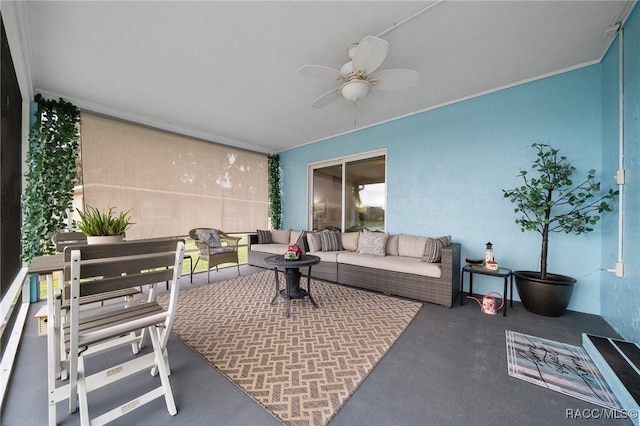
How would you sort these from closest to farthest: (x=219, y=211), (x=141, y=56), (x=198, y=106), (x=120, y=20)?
(x=120, y=20) < (x=141, y=56) < (x=198, y=106) < (x=219, y=211)

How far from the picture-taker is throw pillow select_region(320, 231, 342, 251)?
173 inches

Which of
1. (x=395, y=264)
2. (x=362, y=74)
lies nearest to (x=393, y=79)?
(x=362, y=74)

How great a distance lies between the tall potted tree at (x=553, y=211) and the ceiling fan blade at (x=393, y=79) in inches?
69.1

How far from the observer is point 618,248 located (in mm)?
2250

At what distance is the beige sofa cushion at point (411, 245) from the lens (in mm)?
3752

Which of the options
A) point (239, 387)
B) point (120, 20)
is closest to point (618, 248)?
point (239, 387)

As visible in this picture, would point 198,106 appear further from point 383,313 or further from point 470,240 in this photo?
point 470,240

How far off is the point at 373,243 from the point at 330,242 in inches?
32.3

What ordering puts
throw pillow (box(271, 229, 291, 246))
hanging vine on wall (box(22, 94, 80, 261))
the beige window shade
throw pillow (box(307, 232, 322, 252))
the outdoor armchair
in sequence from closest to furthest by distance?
hanging vine on wall (box(22, 94, 80, 261)) < the beige window shade < the outdoor armchair < throw pillow (box(307, 232, 322, 252)) < throw pillow (box(271, 229, 291, 246))

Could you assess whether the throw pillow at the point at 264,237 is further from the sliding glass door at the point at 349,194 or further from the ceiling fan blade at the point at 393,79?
the ceiling fan blade at the point at 393,79

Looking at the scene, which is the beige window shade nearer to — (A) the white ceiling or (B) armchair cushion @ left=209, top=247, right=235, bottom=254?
(A) the white ceiling

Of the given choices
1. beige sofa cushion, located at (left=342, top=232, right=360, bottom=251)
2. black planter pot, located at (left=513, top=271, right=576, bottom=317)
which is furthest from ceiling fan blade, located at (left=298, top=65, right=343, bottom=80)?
black planter pot, located at (left=513, top=271, right=576, bottom=317)

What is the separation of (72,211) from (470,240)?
18.8ft

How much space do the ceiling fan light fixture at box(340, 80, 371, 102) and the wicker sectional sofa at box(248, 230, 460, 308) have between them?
2.14 metres
